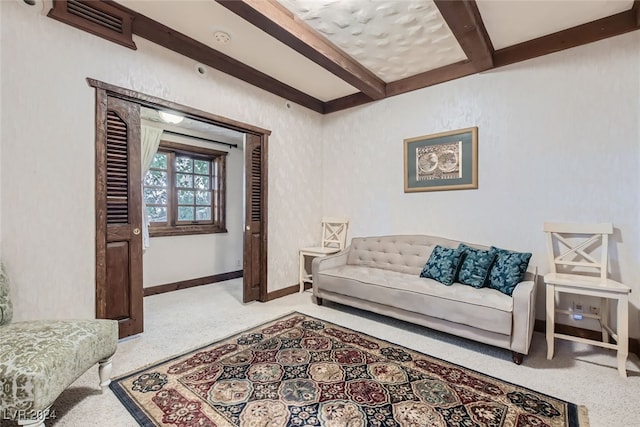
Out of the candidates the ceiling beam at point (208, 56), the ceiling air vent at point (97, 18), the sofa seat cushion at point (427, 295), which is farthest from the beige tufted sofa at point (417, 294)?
the ceiling air vent at point (97, 18)

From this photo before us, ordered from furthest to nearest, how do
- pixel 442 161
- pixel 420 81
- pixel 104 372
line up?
pixel 420 81 → pixel 442 161 → pixel 104 372

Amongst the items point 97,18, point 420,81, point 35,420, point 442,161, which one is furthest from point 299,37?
point 35,420

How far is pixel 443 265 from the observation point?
295cm

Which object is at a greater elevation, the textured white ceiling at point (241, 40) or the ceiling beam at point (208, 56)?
the textured white ceiling at point (241, 40)

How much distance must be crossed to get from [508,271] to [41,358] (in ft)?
10.6

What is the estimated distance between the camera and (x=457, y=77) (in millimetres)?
3307

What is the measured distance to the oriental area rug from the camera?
5.32 ft

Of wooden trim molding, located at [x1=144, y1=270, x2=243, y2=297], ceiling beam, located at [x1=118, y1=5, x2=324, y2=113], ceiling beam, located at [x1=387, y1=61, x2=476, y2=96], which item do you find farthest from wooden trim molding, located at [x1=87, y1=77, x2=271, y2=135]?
wooden trim molding, located at [x1=144, y1=270, x2=243, y2=297]

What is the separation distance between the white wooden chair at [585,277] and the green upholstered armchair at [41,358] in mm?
3159

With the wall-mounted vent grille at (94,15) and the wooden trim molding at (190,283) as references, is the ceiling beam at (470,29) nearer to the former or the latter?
the wall-mounted vent grille at (94,15)

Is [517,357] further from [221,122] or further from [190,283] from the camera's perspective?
[190,283]

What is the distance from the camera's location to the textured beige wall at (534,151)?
247 centimetres

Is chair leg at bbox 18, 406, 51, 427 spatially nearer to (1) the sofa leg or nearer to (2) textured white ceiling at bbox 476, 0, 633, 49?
(1) the sofa leg

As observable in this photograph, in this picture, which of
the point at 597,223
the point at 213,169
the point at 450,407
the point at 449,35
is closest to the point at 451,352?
the point at 450,407
